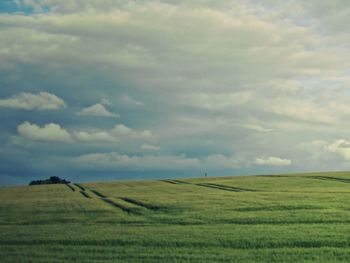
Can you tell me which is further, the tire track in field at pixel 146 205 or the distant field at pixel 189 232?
the tire track in field at pixel 146 205

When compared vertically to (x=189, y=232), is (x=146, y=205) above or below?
above

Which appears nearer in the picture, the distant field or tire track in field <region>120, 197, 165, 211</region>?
the distant field

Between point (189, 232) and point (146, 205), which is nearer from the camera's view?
point (189, 232)

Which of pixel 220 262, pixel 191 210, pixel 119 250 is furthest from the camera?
pixel 191 210

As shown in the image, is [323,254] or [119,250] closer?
[323,254]

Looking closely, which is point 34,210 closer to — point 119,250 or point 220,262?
point 119,250

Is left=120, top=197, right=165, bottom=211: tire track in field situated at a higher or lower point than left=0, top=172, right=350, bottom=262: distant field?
higher

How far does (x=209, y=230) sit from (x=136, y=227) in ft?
17.5

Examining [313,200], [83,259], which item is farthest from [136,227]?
[313,200]

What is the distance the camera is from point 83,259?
2522cm

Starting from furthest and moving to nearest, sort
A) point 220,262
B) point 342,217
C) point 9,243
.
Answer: point 342,217 < point 9,243 < point 220,262

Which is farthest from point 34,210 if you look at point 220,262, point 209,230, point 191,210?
point 220,262

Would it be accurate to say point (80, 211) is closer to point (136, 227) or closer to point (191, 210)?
point (191, 210)

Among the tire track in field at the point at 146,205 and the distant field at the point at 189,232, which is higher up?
the tire track in field at the point at 146,205
